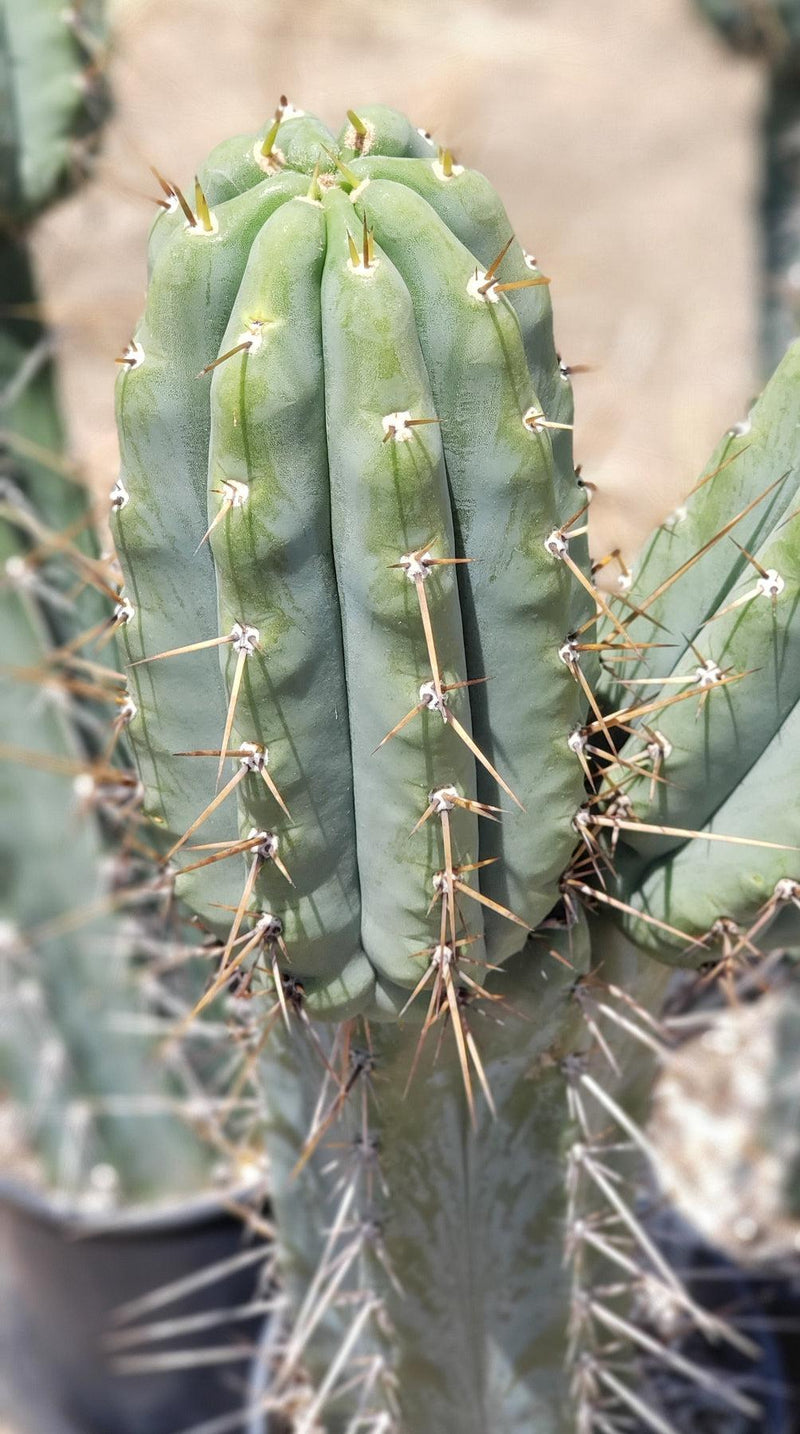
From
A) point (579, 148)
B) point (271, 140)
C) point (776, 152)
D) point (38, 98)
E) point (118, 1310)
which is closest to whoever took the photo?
point (271, 140)

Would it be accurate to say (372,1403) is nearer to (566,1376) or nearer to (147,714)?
(566,1376)

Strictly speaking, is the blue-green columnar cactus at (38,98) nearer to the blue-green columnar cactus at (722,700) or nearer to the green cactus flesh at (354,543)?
the green cactus flesh at (354,543)

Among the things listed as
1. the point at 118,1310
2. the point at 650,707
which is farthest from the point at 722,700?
the point at 118,1310

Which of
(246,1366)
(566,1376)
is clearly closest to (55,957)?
(246,1366)

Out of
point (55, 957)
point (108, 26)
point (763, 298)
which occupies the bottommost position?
point (55, 957)

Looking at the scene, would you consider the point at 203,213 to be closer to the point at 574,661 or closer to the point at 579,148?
the point at 574,661

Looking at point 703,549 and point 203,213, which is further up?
point 203,213
